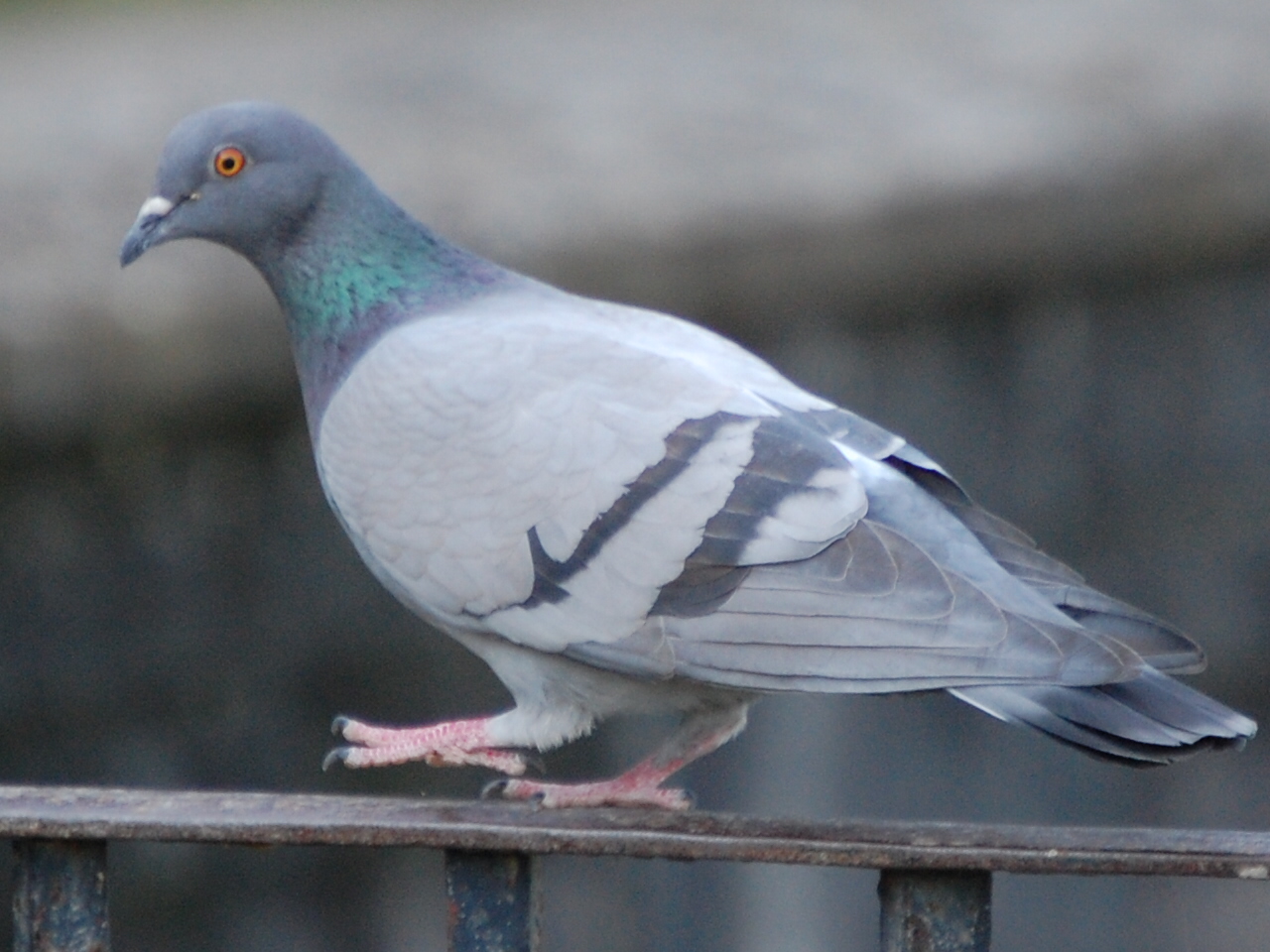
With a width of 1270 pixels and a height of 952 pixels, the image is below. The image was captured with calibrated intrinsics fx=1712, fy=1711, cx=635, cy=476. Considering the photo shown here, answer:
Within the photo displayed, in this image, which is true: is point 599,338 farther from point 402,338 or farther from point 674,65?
point 674,65

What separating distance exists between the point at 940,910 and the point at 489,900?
56 centimetres

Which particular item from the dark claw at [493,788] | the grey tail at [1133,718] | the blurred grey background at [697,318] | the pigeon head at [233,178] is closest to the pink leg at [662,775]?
the dark claw at [493,788]

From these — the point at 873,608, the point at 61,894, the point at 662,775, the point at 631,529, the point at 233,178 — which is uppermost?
the point at 233,178

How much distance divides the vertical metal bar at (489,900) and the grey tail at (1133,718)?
2.18ft

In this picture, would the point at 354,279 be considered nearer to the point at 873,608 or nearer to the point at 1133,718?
the point at 873,608

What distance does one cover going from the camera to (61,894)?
2.15 m

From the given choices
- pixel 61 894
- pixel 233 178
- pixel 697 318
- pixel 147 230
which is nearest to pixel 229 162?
pixel 233 178

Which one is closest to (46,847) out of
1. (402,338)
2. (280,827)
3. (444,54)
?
(280,827)

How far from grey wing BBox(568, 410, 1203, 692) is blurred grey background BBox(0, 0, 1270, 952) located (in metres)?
1.93

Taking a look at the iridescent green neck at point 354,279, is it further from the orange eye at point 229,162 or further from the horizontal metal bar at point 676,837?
the horizontal metal bar at point 676,837

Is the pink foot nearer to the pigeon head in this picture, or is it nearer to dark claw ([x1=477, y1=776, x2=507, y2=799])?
dark claw ([x1=477, y1=776, x2=507, y2=799])

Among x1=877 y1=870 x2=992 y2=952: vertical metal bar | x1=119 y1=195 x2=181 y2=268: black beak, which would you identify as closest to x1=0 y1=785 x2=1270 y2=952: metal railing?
x1=877 y1=870 x2=992 y2=952: vertical metal bar

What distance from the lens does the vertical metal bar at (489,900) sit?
7.02ft

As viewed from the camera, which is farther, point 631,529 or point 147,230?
point 147,230
